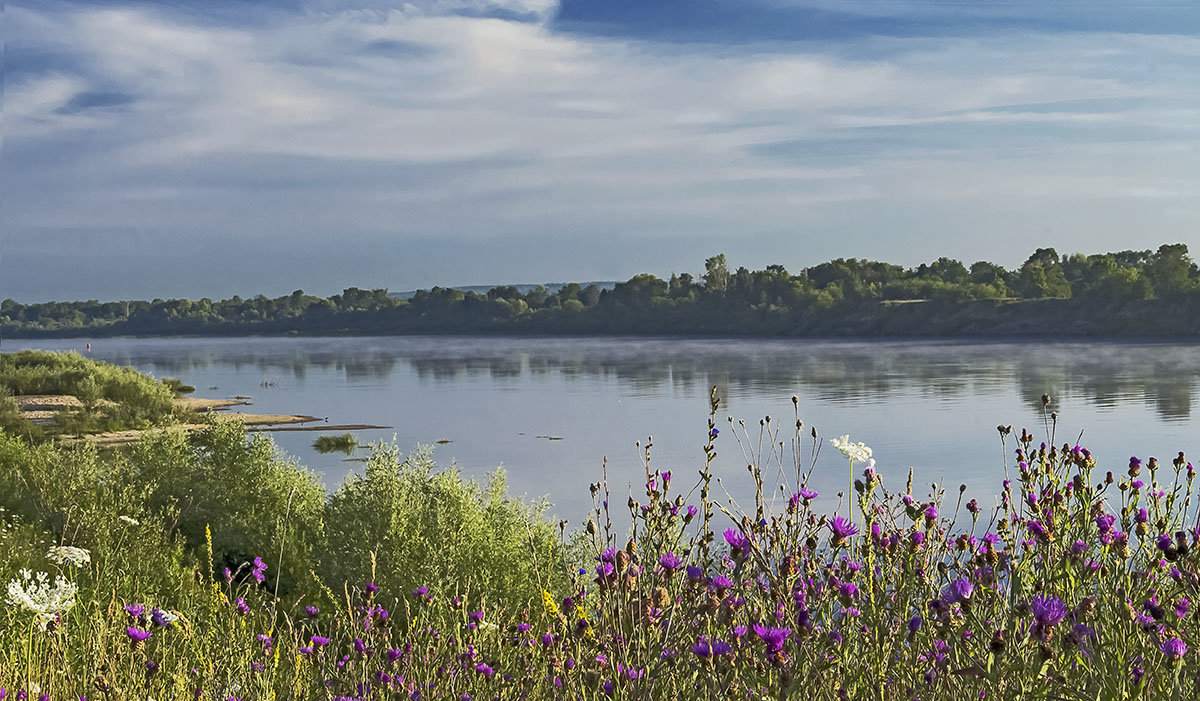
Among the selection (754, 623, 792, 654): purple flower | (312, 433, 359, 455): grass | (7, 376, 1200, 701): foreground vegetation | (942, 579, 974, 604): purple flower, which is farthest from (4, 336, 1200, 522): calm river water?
(754, 623, 792, 654): purple flower

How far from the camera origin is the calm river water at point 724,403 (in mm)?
16234

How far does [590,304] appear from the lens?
108875mm

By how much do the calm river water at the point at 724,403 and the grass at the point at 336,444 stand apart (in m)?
0.44

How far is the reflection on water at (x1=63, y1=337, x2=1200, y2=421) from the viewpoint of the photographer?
1169 inches

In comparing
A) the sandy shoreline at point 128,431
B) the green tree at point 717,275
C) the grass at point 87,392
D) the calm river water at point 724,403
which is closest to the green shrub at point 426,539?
the calm river water at point 724,403

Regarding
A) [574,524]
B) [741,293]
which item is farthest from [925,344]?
[574,524]

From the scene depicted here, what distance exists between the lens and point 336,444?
20.2 metres

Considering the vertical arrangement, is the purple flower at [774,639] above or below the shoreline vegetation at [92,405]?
above

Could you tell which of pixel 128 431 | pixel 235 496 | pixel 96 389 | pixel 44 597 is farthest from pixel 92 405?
pixel 44 597

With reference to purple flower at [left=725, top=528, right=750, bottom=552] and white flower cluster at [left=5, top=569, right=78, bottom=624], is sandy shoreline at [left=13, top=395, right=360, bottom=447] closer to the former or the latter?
white flower cluster at [left=5, top=569, right=78, bottom=624]

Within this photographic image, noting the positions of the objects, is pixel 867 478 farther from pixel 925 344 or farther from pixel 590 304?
pixel 590 304

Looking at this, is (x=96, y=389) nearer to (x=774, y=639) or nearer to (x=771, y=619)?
(x=771, y=619)

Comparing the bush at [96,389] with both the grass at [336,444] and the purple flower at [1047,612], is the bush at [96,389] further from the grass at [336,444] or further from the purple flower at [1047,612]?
the purple flower at [1047,612]

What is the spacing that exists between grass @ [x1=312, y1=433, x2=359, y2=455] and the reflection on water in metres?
A: 12.7
